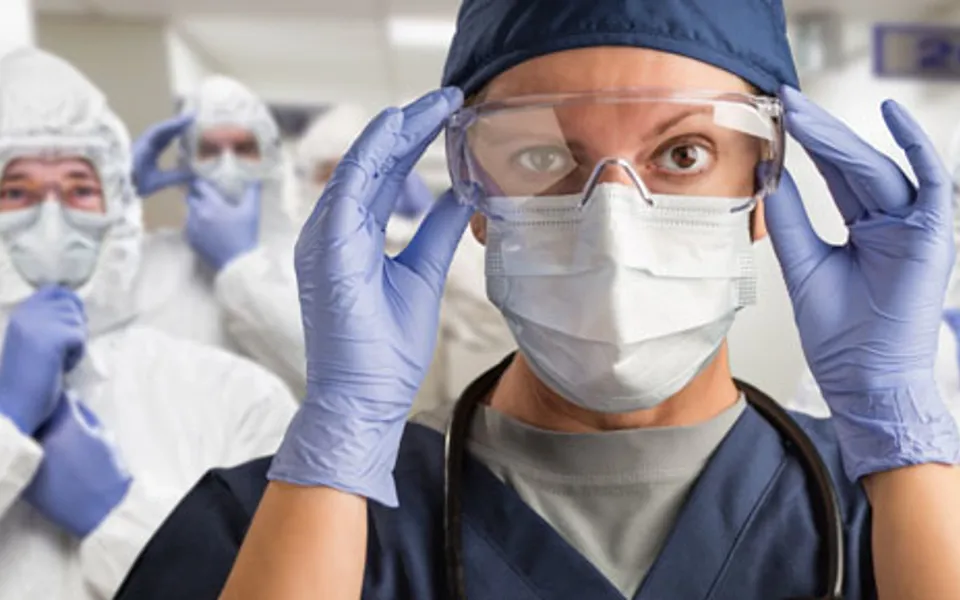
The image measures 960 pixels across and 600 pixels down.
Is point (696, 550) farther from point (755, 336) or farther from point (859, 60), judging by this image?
point (859, 60)

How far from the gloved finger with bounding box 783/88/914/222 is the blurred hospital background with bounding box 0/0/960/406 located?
9.5 inches

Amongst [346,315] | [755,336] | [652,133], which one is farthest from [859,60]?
[346,315]

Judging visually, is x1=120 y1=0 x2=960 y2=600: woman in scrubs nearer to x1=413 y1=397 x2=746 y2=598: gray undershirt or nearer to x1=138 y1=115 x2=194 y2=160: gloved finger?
x1=413 y1=397 x2=746 y2=598: gray undershirt

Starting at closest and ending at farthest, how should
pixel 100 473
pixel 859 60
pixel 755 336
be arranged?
pixel 755 336 < pixel 100 473 < pixel 859 60

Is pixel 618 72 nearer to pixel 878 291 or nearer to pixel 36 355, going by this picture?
pixel 878 291

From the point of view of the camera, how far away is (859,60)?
225 centimetres

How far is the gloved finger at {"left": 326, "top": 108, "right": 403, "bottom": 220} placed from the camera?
0.80 m

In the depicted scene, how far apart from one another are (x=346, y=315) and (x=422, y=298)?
88mm

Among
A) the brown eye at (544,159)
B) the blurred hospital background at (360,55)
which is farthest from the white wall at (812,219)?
the brown eye at (544,159)

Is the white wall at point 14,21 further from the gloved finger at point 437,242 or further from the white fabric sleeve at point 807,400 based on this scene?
the white fabric sleeve at point 807,400

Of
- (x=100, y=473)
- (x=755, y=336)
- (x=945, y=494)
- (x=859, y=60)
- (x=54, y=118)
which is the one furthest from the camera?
(x=859, y=60)

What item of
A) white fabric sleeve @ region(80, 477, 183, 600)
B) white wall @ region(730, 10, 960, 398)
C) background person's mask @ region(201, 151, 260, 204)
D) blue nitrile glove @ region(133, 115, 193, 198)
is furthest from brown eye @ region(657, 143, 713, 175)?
background person's mask @ region(201, 151, 260, 204)

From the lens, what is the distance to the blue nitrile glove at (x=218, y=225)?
7.12 feet

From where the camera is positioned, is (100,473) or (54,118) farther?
Result: (54,118)
